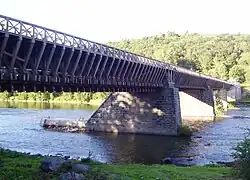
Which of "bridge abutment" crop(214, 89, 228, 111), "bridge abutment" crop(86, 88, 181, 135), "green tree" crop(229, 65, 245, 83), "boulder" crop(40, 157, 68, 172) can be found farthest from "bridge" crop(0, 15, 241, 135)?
"green tree" crop(229, 65, 245, 83)

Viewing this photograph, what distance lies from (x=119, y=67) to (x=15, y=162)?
104 feet

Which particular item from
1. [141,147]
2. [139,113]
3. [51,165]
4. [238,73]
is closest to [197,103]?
[139,113]

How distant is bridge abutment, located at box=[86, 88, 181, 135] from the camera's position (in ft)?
222

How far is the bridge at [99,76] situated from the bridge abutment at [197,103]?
12310 millimetres

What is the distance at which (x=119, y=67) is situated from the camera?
56.8m

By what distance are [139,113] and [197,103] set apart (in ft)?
146

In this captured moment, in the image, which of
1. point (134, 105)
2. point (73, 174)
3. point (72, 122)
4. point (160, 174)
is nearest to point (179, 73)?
point (134, 105)

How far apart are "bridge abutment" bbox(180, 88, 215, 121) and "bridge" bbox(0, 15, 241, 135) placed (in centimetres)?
1231

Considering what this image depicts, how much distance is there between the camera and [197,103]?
4385 inches

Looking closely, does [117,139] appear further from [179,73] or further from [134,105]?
[179,73]

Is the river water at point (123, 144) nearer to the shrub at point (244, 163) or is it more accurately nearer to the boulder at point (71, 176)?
the shrub at point (244, 163)

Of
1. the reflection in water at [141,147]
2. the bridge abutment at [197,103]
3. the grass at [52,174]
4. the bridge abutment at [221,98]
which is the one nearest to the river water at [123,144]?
the reflection in water at [141,147]

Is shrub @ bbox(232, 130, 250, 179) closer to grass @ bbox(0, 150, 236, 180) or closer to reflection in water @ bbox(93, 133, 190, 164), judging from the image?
grass @ bbox(0, 150, 236, 180)

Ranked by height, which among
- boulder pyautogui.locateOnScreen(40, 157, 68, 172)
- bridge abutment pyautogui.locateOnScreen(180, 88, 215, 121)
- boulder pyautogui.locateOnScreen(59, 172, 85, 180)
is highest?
bridge abutment pyautogui.locateOnScreen(180, 88, 215, 121)
